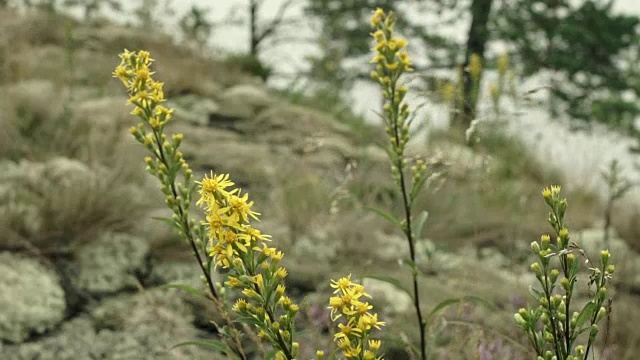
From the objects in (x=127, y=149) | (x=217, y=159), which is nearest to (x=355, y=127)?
(x=217, y=159)

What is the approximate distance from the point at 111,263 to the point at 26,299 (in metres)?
0.50

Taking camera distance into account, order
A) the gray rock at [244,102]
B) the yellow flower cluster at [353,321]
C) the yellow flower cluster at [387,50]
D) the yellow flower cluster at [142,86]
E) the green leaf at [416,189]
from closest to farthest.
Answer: the yellow flower cluster at [353,321], the yellow flower cluster at [142,86], the yellow flower cluster at [387,50], the green leaf at [416,189], the gray rock at [244,102]

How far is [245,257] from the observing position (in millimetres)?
1285

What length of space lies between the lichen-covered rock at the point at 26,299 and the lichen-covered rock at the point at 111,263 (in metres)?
0.16

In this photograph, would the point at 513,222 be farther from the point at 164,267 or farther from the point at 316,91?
the point at 316,91

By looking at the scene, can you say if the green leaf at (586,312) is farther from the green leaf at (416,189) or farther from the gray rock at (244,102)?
the gray rock at (244,102)

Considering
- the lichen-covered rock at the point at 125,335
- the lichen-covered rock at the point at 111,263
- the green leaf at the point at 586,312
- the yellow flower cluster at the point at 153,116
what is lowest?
the lichen-covered rock at the point at 125,335

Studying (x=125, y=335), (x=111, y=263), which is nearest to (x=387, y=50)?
(x=125, y=335)

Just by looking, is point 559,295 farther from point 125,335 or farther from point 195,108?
point 195,108

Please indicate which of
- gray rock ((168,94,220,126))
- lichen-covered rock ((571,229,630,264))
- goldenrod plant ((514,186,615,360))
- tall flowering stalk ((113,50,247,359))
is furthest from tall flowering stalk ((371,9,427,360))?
gray rock ((168,94,220,126))

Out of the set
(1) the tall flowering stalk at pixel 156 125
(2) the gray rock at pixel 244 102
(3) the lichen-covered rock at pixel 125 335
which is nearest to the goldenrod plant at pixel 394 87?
(1) the tall flowering stalk at pixel 156 125

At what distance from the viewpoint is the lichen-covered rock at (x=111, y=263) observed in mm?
3613

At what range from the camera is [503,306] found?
4035 millimetres

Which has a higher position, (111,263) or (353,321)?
(353,321)
